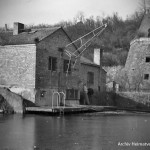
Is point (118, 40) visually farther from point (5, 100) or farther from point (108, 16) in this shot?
point (5, 100)

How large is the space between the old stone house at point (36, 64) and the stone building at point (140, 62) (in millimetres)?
13806

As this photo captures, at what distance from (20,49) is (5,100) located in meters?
5.00

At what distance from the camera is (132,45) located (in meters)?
49.1

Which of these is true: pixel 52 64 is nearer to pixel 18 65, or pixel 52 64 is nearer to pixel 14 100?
pixel 18 65

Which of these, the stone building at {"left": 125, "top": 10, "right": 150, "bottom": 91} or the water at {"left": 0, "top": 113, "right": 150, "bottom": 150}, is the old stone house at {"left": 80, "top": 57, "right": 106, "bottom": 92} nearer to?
the stone building at {"left": 125, "top": 10, "right": 150, "bottom": 91}

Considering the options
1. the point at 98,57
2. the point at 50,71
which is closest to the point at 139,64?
the point at 98,57

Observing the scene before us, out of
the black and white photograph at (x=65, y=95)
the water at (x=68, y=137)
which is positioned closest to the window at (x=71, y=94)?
the black and white photograph at (x=65, y=95)

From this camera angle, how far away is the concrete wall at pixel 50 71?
30.3 meters

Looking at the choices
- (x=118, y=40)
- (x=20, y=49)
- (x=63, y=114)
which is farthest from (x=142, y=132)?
(x=118, y=40)

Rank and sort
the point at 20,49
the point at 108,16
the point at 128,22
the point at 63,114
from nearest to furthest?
the point at 63,114, the point at 20,49, the point at 128,22, the point at 108,16

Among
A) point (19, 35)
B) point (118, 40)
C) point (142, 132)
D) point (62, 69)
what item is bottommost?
point (142, 132)

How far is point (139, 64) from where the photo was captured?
151 feet

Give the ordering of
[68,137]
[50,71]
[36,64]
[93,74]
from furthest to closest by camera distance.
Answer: [93,74], [50,71], [36,64], [68,137]

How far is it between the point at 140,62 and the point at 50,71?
58.0 ft
